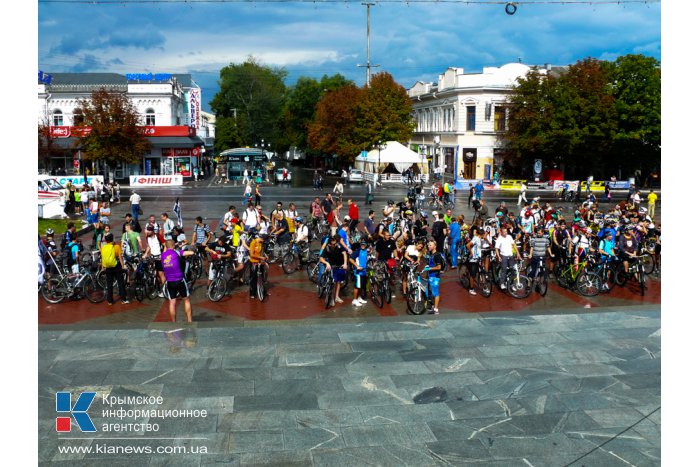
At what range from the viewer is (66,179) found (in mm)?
51062

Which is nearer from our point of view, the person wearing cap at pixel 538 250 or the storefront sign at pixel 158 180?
the person wearing cap at pixel 538 250

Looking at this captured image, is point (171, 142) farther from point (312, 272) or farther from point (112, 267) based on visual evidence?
point (112, 267)

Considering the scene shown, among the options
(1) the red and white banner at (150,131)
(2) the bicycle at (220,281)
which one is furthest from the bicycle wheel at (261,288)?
(1) the red and white banner at (150,131)

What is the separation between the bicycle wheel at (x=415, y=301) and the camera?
48.4ft

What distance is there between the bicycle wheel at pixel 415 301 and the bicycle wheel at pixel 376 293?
31.0 inches

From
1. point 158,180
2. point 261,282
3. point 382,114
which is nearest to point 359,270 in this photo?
point 261,282

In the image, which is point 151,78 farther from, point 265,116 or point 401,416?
point 401,416

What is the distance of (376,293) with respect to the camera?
15695 millimetres

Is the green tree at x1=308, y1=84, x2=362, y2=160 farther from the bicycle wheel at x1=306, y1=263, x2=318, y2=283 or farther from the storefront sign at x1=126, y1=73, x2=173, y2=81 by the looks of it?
the bicycle wheel at x1=306, y1=263, x2=318, y2=283

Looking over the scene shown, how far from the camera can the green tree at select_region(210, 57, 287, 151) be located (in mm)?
105375

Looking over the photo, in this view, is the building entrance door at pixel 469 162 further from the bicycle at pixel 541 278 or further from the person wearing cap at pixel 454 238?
the bicycle at pixel 541 278
